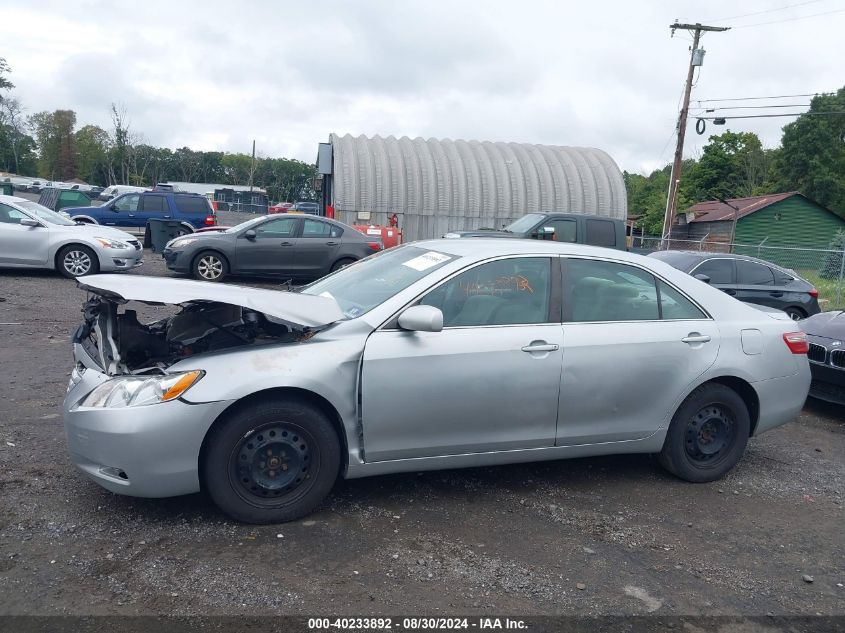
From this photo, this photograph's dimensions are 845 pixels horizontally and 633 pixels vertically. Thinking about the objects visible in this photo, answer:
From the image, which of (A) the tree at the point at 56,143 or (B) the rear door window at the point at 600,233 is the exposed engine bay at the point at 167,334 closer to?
(B) the rear door window at the point at 600,233

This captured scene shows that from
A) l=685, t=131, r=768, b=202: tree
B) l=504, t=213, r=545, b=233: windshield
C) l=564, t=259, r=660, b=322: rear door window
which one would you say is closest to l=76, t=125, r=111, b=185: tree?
l=685, t=131, r=768, b=202: tree

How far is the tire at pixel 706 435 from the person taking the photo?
4.73 m

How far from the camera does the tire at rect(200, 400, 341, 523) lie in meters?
3.68

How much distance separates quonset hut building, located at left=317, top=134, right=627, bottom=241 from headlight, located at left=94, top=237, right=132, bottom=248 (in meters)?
13.6

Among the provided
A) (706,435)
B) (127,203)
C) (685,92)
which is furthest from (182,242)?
(685,92)

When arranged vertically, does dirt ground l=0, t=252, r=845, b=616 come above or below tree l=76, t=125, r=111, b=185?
below

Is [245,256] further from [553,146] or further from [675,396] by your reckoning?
[553,146]

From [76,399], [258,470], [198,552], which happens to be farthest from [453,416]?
[76,399]

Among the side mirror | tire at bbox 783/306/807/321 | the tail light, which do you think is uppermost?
the side mirror

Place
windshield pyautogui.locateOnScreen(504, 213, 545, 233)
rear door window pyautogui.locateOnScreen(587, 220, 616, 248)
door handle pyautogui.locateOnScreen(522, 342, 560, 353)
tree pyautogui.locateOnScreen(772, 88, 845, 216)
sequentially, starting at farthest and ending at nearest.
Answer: tree pyautogui.locateOnScreen(772, 88, 845, 216), windshield pyautogui.locateOnScreen(504, 213, 545, 233), rear door window pyautogui.locateOnScreen(587, 220, 616, 248), door handle pyautogui.locateOnScreen(522, 342, 560, 353)

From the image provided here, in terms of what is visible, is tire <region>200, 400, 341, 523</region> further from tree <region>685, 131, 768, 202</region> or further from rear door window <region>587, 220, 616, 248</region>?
tree <region>685, 131, 768, 202</region>

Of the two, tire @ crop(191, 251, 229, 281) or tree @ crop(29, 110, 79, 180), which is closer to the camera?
tire @ crop(191, 251, 229, 281)

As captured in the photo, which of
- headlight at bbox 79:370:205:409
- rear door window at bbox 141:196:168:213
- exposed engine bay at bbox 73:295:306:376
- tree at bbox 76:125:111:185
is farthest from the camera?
tree at bbox 76:125:111:185

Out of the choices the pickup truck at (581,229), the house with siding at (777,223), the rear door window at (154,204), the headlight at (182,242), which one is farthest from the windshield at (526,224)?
the house with siding at (777,223)
